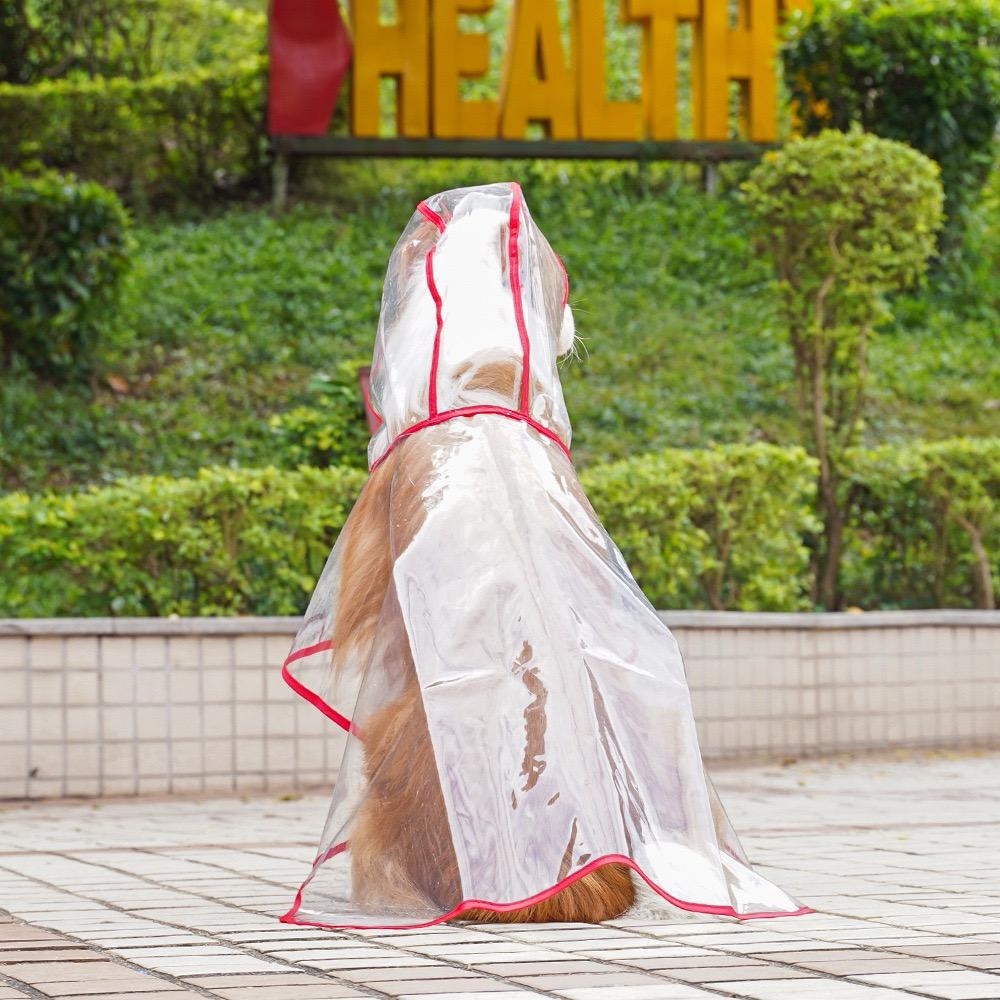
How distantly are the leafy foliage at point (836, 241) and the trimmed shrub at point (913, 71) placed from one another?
4.93 m

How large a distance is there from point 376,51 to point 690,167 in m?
3.41

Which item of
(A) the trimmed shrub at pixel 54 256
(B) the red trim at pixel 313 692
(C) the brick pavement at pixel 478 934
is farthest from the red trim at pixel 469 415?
(A) the trimmed shrub at pixel 54 256

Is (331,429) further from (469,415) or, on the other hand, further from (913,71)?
(913,71)

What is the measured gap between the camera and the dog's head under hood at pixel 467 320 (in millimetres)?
4156

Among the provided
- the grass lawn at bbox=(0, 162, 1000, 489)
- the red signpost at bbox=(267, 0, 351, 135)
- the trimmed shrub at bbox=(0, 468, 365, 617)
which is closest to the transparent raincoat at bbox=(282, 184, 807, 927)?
the trimmed shrub at bbox=(0, 468, 365, 617)

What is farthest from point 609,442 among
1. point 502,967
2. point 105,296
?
point 502,967

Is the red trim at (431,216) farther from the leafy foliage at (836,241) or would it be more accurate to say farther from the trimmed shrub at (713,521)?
the leafy foliage at (836,241)

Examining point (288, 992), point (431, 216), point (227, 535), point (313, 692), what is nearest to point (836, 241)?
point (227, 535)

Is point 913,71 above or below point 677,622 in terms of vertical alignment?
above

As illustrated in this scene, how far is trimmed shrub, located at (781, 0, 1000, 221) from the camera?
47.8 ft

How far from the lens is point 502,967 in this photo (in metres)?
3.26

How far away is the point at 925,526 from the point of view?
9.48m

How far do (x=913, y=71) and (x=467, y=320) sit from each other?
454 inches

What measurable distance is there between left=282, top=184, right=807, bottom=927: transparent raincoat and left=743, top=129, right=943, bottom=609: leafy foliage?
552cm
